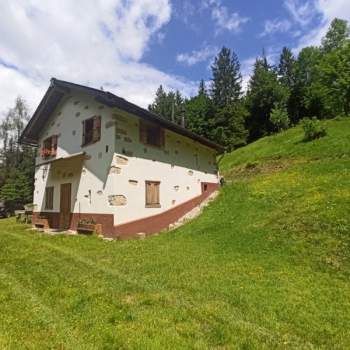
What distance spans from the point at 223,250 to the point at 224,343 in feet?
17.5

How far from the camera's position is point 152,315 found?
4.80 metres

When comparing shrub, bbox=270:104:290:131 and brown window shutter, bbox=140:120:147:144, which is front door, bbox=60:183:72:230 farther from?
shrub, bbox=270:104:290:131

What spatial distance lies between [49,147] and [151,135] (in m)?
6.97

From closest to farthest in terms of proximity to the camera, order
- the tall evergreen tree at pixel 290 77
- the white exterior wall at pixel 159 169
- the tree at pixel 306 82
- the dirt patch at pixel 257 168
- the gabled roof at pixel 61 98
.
Result: 1. the gabled roof at pixel 61 98
2. the white exterior wall at pixel 159 169
3. the dirt patch at pixel 257 168
4. the tree at pixel 306 82
5. the tall evergreen tree at pixel 290 77

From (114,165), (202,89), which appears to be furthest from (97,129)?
(202,89)

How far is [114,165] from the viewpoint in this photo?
12445 millimetres

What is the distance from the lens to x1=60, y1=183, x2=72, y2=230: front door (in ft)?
49.8

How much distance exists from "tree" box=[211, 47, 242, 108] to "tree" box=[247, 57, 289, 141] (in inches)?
125

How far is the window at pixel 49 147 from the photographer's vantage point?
55.6 feet

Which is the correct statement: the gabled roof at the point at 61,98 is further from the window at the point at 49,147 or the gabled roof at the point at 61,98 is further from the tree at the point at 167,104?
the tree at the point at 167,104

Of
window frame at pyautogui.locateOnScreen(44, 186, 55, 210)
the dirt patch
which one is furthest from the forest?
window frame at pyautogui.locateOnScreen(44, 186, 55, 210)

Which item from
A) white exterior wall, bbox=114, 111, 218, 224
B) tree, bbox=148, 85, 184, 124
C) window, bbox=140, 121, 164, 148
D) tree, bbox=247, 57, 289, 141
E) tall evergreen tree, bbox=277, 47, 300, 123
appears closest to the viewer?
white exterior wall, bbox=114, 111, 218, 224

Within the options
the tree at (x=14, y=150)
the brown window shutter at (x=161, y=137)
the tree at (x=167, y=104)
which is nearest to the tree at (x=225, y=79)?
the tree at (x=167, y=104)

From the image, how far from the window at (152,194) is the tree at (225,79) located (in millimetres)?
39032
